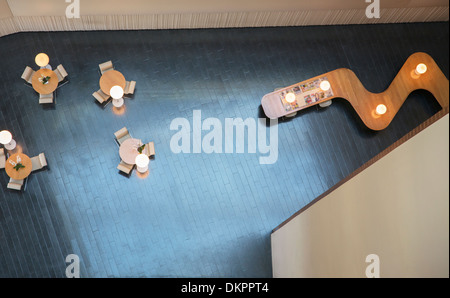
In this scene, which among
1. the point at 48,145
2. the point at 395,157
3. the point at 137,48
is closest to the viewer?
the point at 395,157

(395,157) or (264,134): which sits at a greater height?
(264,134)

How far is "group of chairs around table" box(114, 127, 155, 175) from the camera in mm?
8516

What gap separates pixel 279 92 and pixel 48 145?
4293 mm

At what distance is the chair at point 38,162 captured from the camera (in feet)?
27.7

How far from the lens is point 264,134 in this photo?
29.5 feet

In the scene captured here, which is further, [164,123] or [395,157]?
[164,123]

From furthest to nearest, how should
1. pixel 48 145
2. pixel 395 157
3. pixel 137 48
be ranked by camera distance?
pixel 137 48, pixel 48 145, pixel 395 157

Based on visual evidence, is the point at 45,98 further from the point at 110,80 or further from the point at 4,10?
the point at 4,10

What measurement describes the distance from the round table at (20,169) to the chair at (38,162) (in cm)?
11

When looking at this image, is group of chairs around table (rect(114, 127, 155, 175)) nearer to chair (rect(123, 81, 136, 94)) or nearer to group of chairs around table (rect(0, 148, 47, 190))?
chair (rect(123, 81, 136, 94))

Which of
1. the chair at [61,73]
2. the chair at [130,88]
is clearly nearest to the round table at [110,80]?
the chair at [130,88]

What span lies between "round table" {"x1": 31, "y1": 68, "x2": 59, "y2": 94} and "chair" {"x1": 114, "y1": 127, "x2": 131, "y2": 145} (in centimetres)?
143

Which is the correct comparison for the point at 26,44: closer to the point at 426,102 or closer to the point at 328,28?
the point at 328,28

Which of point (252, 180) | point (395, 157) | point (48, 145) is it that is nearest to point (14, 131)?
point (48, 145)
